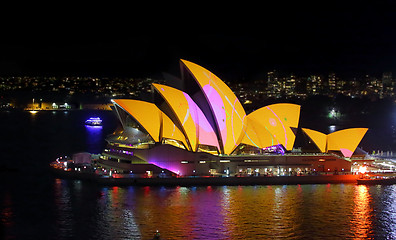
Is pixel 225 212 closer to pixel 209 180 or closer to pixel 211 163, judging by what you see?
pixel 209 180

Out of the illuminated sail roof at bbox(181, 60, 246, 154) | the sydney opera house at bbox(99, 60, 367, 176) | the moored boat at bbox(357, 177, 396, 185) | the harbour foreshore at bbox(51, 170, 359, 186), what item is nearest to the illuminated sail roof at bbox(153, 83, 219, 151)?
the sydney opera house at bbox(99, 60, 367, 176)

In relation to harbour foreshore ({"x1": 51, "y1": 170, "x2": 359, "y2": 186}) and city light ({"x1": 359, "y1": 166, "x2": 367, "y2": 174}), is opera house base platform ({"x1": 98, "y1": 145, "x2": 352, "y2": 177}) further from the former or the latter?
city light ({"x1": 359, "y1": 166, "x2": 367, "y2": 174})

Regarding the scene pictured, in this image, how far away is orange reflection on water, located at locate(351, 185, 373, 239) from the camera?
75.8 ft

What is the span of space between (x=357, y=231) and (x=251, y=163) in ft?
37.0

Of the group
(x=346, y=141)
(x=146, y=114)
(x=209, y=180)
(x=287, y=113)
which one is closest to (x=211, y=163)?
(x=209, y=180)

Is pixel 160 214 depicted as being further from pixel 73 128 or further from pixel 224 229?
pixel 73 128

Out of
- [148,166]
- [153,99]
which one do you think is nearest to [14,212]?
[148,166]

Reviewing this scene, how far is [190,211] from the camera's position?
25.4m

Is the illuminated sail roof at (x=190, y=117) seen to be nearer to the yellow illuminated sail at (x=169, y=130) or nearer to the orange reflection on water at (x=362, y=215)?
the yellow illuminated sail at (x=169, y=130)

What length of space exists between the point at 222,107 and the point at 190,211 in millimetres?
9328

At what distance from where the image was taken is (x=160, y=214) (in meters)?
24.7

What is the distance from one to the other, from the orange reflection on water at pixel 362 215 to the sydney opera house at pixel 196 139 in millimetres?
4839

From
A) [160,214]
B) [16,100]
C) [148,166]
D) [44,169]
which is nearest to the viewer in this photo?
[160,214]

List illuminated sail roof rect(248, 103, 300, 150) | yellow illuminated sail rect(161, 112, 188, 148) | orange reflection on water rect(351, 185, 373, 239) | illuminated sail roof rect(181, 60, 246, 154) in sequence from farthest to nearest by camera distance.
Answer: illuminated sail roof rect(248, 103, 300, 150) → illuminated sail roof rect(181, 60, 246, 154) → yellow illuminated sail rect(161, 112, 188, 148) → orange reflection on water rect(351, 185, 373, 239)
